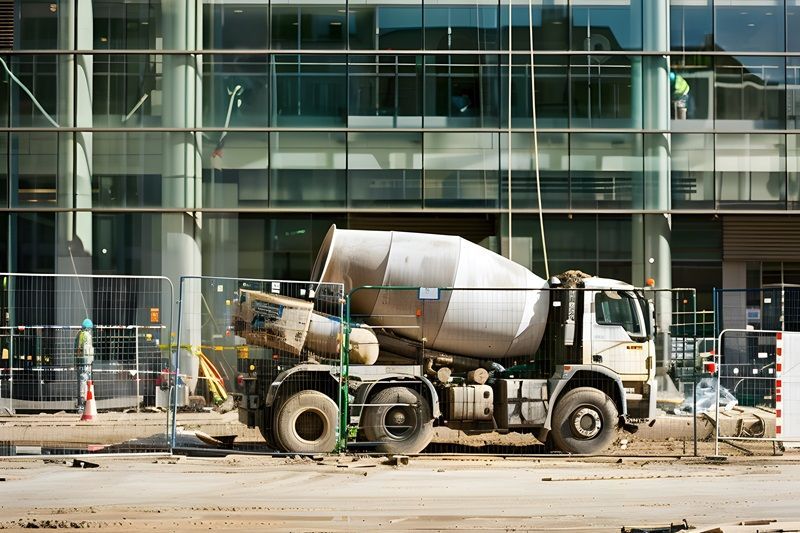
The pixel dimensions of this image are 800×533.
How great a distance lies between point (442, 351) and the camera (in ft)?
59.3

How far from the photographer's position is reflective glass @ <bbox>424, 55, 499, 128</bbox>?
26.9 meters

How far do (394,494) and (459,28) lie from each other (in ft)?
51.5

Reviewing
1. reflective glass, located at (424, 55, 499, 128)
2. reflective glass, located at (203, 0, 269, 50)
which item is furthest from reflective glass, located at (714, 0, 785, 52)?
reflective glass, located at (203, 0, 269, 50)

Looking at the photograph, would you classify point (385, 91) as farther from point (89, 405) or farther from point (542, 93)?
point (89, 405)

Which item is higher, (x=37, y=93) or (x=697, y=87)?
(x=697, y=87)

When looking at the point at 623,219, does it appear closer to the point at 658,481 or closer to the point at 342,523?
the point at 658,481

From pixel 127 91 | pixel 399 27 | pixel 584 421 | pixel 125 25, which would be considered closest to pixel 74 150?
pixel 127 91

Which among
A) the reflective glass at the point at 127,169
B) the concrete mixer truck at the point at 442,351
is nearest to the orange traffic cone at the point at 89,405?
the concrete mixer truck at the point at 442,351

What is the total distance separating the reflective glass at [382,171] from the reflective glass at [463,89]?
1.03m

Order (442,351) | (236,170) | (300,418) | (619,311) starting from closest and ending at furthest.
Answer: (300,418), (442,351), (619,311), (236,170)

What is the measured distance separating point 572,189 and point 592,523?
16.0m

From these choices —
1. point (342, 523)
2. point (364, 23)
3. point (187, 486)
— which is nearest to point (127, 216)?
point (364, 23)

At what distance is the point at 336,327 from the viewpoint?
17344mm

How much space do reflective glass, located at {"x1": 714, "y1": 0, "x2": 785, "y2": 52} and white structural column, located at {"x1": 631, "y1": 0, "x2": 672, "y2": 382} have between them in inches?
46.8
